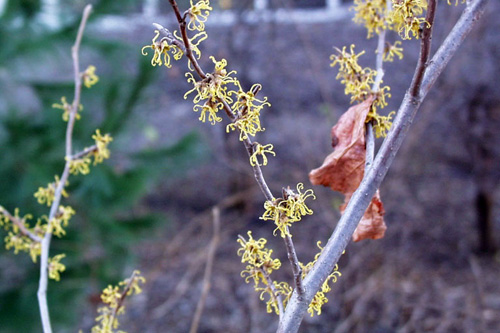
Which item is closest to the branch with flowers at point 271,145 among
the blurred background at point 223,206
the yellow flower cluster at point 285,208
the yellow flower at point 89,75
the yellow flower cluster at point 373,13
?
the yellow flower cluster at point 285,208

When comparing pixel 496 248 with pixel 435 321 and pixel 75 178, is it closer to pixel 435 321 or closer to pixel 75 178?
pixel 435 321

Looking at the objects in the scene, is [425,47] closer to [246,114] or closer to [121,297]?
[246,114]

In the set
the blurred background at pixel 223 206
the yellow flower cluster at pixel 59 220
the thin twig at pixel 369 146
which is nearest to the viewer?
the thin twig at pixel 369 146

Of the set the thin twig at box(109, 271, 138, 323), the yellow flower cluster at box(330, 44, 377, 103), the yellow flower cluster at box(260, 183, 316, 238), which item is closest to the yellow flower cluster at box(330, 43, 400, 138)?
the yellow flower cluster at box(330, 44, 377, 103)

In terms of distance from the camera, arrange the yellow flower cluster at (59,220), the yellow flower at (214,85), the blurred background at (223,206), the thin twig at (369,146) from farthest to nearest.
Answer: the blurred background at (223,206)
the yellow flower cluster at (59,220)
the thin twig at (369,146)
the yellow flower at (214,85)

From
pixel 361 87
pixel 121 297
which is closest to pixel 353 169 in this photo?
pixel 361 87

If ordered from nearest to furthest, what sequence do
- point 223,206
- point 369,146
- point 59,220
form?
point 369,146, point 59,220, point 223,206

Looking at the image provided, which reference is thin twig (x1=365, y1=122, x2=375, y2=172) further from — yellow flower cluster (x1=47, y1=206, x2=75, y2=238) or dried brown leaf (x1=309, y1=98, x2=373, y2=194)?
yellow flower cluster (x1=47, y1=206, x2=75, y2=238)

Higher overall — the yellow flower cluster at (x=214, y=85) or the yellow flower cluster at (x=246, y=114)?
the yellow flower cluster at (x=214, y=85)

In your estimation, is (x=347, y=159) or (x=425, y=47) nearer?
(x=425, y=47)

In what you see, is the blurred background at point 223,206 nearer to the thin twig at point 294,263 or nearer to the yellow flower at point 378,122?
the yellow flower at point 378,122
